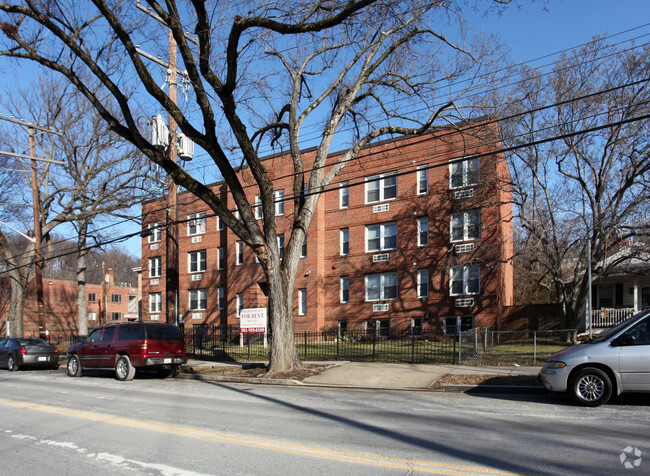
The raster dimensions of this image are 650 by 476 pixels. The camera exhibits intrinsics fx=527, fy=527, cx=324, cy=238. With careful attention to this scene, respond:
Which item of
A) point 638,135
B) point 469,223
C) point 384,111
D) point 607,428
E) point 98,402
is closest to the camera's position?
point 607,428

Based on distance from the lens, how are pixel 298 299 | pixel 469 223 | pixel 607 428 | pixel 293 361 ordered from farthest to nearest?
pixel 298 299 < pixel 469 223 < pixel 293 361 < pixel 607 428

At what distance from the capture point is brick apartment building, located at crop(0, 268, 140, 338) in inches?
2128

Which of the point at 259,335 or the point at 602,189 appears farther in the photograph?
the point at 259,335

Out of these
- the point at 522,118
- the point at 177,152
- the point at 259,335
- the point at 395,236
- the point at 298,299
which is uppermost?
the point at 522,118

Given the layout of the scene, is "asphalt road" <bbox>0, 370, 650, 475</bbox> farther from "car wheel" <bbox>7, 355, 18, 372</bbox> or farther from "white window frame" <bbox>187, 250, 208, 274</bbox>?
"white window frame" <bbox>187, 250, 208, 274</bbox>

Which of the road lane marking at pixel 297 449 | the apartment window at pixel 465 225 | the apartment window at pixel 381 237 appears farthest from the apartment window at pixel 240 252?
the road lane marking at pixel 297 449

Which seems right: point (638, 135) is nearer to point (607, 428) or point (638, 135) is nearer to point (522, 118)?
point (522, 118)

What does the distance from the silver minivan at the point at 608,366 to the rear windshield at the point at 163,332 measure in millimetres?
11237

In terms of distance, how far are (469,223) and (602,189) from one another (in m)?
7.07

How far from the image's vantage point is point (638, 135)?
1936 cm

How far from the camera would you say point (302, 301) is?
1256 inches

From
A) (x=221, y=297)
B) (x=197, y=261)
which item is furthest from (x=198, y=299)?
(x=197, y=261)

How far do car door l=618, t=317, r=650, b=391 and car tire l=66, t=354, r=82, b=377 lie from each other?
16.1 meters

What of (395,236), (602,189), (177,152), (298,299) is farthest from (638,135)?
(298,299)
